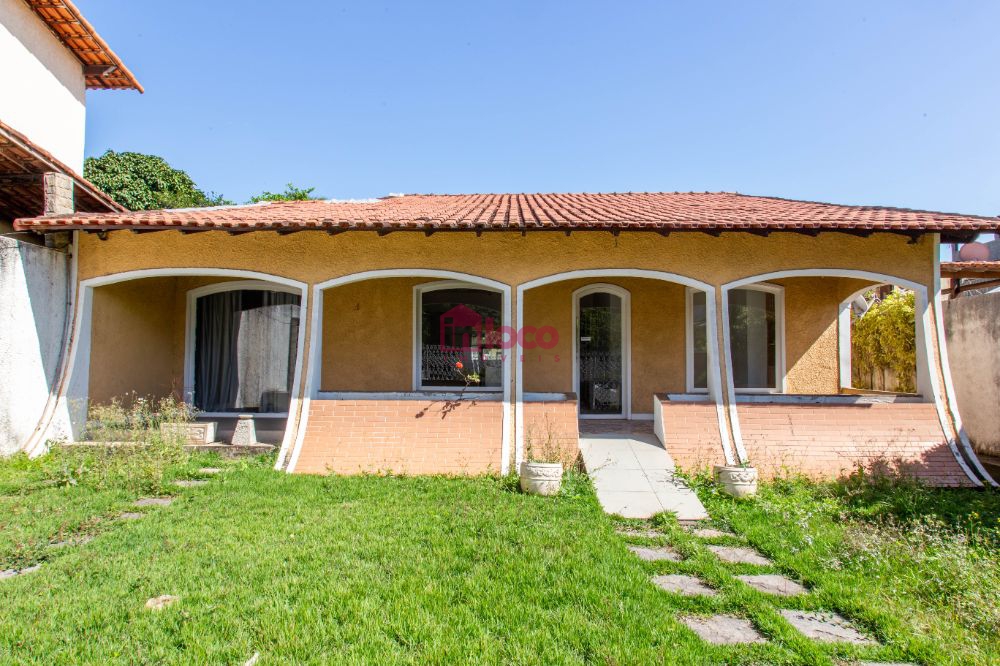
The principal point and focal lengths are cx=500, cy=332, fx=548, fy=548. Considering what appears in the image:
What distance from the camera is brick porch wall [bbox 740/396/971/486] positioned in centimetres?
768

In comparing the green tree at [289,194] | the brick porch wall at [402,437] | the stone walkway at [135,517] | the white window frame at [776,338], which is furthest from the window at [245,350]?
the green tree at [289,194]

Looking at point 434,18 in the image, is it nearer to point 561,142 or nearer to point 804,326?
point 561,142

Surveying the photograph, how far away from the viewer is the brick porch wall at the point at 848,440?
7684mm

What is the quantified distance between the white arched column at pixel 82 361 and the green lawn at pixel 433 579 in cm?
194

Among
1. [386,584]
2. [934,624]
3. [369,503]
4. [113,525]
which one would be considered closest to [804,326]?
[934,624]

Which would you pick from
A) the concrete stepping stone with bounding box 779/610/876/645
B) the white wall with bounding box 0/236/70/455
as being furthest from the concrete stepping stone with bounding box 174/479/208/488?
the concrete stepping stone with bounding box 779/610/876/645

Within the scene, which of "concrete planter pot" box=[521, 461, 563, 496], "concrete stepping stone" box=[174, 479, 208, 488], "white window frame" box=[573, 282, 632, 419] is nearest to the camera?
"concrete planter pot" box=[521, 461, 563, 496]

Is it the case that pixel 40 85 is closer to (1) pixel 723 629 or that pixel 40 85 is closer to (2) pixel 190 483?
(2) pixel 190 483

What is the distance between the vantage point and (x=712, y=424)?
8.23 meters

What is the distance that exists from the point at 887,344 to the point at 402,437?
11147mm

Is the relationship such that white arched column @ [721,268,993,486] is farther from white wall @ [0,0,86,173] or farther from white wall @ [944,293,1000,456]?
white wall @ [0,0,86,173]

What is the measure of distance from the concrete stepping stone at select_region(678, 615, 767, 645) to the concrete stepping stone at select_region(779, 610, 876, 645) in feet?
1.07

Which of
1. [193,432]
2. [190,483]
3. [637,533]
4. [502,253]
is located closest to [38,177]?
[193,432]

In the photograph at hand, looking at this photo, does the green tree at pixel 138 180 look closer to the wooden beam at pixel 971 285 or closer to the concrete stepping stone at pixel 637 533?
the concrete stepping stone at pixel 637 533
